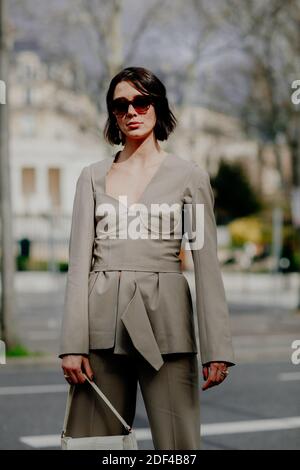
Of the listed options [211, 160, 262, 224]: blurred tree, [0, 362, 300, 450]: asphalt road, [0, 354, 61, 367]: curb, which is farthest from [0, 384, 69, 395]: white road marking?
[211, 160, 262, 224]: blurred tree

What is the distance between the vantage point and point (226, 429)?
8.12 meters

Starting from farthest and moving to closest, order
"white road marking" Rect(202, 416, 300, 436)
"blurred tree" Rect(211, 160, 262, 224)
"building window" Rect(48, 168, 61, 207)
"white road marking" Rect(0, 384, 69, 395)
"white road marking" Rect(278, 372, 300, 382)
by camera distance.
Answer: "building window" Rect(48, 168, 61, 207)
"blurred tree" Rect(211, 160, 262, 224)
"white road marking" Rect(278, 372, 300, 382)
"white road marking" Rect(0, 384, 69, 395)
"white road marking" Rect(202, 416, 300, 436)

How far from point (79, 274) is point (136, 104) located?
2.06 ft

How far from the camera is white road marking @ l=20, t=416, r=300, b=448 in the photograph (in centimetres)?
746

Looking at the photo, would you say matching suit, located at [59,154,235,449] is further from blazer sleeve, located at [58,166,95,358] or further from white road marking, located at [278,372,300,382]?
white road marking, located at [278,372,300,382]

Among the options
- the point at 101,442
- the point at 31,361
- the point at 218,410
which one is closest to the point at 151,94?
the point at 101,442

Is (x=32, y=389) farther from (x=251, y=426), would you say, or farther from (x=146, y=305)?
(x=146, y=305)

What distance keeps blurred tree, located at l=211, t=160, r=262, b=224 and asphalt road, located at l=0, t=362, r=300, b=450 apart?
38.7m

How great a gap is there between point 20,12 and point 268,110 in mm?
8781

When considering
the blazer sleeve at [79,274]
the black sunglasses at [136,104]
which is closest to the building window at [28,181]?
the black sunglasses at [136,104]

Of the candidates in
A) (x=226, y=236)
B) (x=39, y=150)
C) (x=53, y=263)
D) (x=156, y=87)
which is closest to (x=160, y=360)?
(x=156, y=87)

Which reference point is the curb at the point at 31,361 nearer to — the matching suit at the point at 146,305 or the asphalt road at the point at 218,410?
the asphalt road at the point at 218,410

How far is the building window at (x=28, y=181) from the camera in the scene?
59625 mm

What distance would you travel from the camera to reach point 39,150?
53000 millimetres
